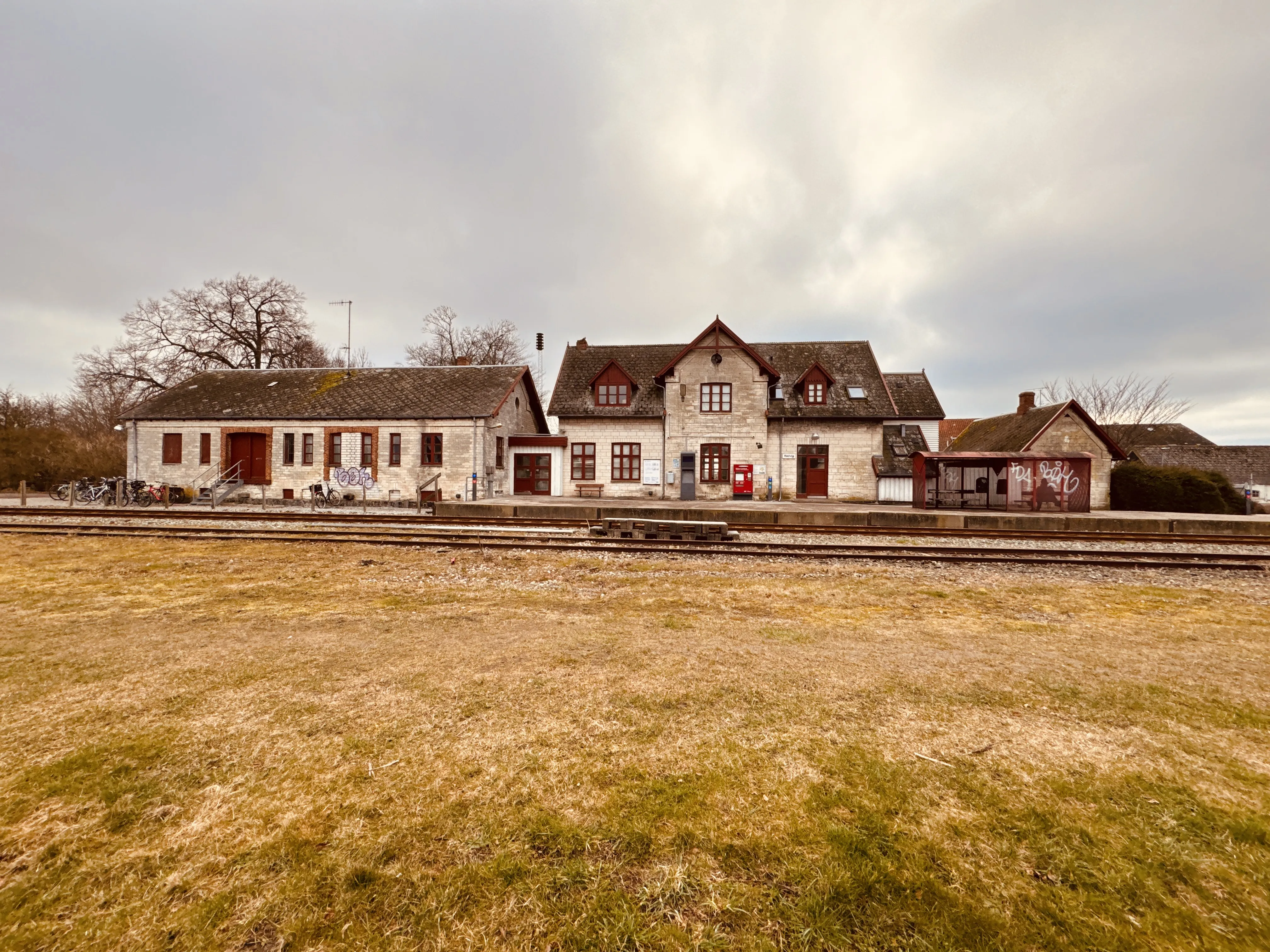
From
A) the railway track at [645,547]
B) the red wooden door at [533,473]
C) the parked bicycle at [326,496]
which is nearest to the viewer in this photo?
the railway track at [645,547]

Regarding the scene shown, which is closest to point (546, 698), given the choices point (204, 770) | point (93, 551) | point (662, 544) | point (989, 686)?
point (204, 770)

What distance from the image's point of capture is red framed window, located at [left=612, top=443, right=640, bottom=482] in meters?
26.0

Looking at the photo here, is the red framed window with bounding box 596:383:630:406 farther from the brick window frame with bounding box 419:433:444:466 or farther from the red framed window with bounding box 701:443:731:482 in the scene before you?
the brick window frame with bounding box 419:433:444:466

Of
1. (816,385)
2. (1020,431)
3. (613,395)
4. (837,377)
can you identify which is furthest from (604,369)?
(1020,431)

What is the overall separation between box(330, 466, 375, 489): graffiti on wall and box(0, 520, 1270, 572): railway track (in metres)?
9.49

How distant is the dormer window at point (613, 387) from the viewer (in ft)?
87.8

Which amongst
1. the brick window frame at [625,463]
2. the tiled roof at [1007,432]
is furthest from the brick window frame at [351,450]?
the tiled roof at [1007,432]

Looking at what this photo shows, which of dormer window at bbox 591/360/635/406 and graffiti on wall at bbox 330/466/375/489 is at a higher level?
dormer window at bbox 591/360/635/406

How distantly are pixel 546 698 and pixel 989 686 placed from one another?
12.4 feet

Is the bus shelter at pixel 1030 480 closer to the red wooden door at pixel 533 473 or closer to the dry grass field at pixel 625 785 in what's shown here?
the dry grass field at pixel 625 785

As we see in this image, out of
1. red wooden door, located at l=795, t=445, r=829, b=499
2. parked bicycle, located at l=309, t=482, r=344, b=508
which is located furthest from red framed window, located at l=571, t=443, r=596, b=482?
parked bicycle, located at l=309, t=482, r=344, b=508

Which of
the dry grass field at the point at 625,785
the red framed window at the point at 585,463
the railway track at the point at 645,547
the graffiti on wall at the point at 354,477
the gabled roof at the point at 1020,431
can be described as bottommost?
the dry grass field at the point at 625,785

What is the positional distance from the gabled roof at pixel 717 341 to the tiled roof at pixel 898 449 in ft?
20.5

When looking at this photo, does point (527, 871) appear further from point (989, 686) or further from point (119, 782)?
point (989, 686)
